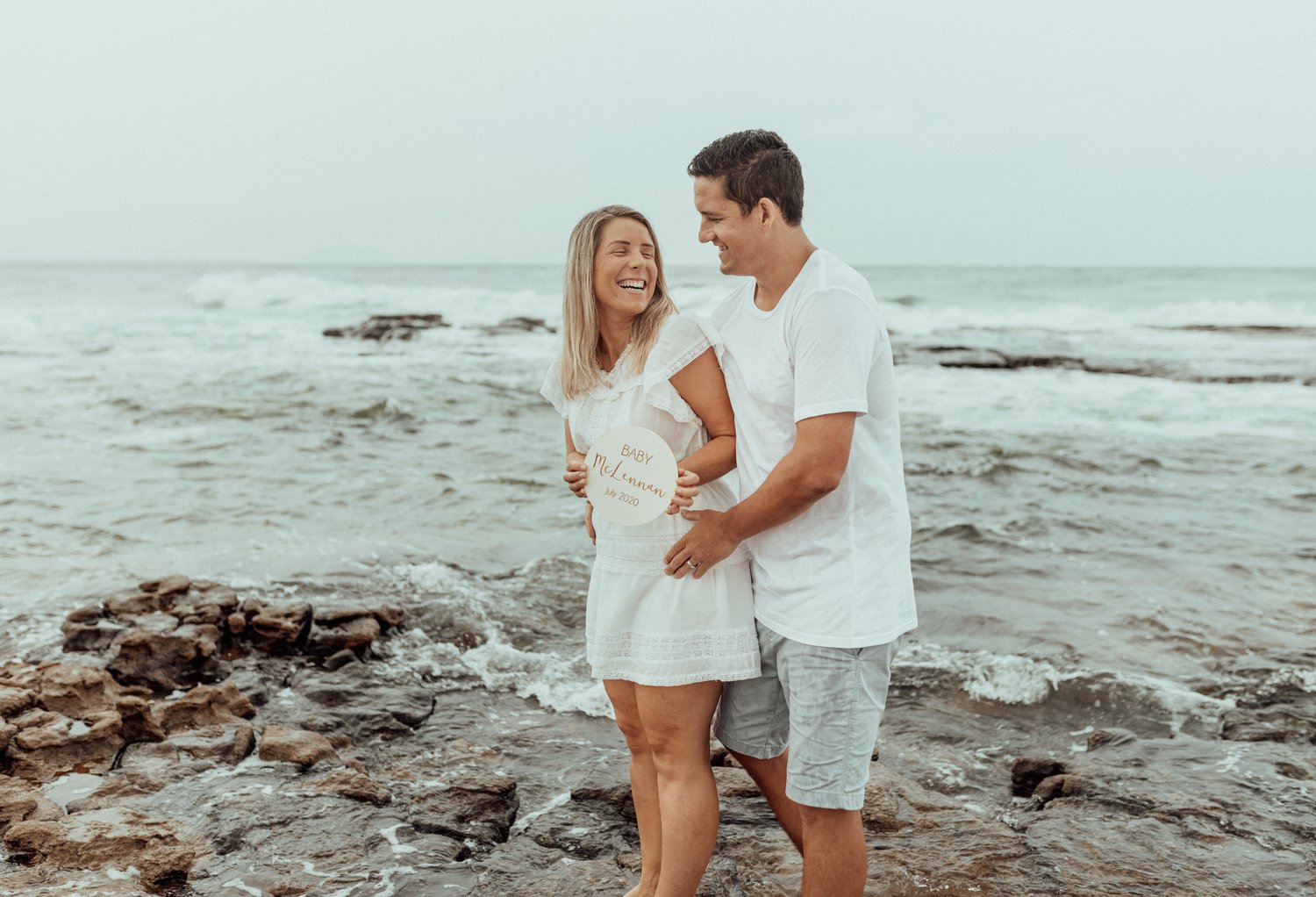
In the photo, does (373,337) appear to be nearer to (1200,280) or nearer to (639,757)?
(639,757)

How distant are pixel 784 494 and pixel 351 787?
2373 mm

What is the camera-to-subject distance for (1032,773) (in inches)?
163

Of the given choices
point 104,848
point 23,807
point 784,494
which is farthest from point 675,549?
point 23,807

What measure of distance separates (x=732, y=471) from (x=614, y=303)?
56 centimetres

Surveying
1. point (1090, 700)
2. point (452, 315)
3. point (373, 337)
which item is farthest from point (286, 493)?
point (452, 315)

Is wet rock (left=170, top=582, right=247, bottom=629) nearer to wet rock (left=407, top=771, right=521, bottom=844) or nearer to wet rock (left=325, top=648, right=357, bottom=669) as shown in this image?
wet rock (left=325, top=648, right=357, bottom=669)

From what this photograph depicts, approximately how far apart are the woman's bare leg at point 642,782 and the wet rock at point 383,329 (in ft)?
80.1

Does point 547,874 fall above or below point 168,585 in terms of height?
below

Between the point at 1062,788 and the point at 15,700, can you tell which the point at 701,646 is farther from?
the point at 15,700

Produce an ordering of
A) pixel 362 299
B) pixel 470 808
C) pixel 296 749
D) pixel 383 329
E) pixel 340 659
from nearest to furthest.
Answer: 1. pixel 470 808
2. pixel 296 749
3. pixel 340 659
4. pixel 383 329
5. pixel 362 299

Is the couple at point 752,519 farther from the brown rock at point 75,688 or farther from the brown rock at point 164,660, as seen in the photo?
the brown rock at point 164,660

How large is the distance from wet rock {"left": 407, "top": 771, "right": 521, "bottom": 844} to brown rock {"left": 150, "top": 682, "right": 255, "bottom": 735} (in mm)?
1238

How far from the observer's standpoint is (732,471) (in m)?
2.76

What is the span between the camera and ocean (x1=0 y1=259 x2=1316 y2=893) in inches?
217
